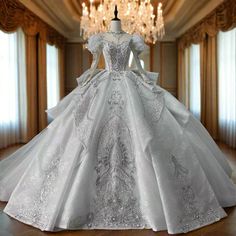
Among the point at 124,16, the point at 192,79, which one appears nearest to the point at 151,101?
the point at 124,16

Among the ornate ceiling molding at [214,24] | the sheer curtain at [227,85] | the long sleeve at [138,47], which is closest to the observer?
the long sleeve at [138,47]

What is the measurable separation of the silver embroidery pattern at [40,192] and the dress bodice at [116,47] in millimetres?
921

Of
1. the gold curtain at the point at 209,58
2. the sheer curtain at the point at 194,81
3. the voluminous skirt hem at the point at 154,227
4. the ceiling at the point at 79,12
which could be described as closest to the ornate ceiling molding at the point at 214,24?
the gold curtain at the point at 209,58

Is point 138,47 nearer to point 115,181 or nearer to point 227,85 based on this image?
point 115,181

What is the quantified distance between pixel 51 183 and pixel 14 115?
162 inches

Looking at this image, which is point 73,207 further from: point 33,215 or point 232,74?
point 232,74

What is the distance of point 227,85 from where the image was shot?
19.7 feet

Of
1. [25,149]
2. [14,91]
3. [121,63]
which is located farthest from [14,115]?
[121,63]

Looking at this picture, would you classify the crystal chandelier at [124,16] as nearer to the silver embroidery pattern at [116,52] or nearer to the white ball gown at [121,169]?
the silver embroidery pattern at [116,52]

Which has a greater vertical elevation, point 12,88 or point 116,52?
point 116,52

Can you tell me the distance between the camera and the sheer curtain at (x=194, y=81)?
25.8 feet

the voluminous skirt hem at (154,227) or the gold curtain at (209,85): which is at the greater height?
the gold curtain at (209,85)

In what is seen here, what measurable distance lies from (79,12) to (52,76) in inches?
69.8

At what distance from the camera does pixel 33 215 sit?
2285 mm
